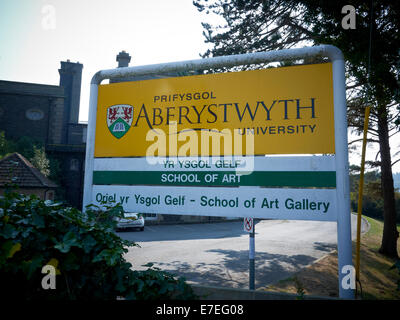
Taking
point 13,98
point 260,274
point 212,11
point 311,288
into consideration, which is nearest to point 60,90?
point 13,98

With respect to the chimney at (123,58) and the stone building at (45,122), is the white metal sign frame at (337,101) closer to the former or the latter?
the stone building at (45,122)

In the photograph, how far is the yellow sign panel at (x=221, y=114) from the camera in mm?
3199

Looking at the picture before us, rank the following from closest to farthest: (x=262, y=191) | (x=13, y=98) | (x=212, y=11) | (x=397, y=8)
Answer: (x=262, y=191), (x=397, y=8), (x=212, y=11), (x=13, y=98)

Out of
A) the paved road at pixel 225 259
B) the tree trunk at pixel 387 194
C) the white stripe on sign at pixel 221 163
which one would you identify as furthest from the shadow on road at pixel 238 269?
the white stripe on sign at pixel 221 163

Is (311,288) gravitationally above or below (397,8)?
below

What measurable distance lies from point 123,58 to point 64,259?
103 ft

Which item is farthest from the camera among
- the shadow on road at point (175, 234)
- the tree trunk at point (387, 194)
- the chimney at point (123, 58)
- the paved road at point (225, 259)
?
the chimney at point (123, 58)

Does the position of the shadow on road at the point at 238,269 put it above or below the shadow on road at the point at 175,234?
above

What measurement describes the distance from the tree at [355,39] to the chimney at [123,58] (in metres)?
21.8

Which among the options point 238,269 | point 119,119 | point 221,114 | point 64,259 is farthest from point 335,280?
point 64,259

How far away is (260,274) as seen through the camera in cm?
932

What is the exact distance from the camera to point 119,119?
3.86 meters

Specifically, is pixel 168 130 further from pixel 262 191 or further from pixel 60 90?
pixel 60 90
